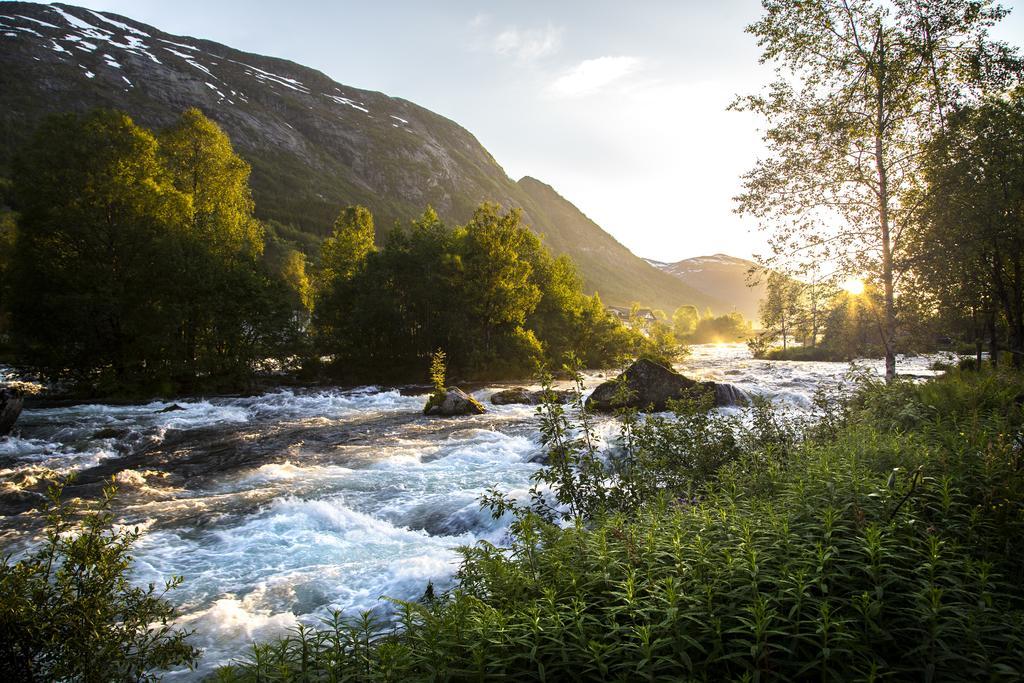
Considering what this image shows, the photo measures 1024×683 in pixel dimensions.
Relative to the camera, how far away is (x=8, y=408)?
18000 mm

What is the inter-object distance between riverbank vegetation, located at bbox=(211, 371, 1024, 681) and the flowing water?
2972 mm

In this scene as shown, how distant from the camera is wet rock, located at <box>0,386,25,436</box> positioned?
58.2ft

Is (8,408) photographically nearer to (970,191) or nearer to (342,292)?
(342,292)

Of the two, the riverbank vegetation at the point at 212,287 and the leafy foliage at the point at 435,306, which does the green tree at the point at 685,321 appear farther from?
the leafy foliage at the point at 435,306

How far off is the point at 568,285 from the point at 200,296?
31.6 m

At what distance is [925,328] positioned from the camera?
63.4 ft

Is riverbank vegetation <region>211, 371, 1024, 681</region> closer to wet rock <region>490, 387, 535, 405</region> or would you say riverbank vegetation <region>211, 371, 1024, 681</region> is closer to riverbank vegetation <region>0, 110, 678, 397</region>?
riverbank vegetation <region>0, 110, 678, 397</region>

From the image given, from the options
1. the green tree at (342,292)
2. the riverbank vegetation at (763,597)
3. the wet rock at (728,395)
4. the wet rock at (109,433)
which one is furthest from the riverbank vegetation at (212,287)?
the riverbank vegetation at (763,597)

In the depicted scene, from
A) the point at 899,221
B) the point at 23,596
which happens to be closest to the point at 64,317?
the point at 23,596

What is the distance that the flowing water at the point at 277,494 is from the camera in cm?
752

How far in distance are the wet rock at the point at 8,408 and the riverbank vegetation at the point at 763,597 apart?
2169cm

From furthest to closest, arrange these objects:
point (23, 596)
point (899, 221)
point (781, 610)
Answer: point (899, 221) → point (23, 596) → point (781, 610)

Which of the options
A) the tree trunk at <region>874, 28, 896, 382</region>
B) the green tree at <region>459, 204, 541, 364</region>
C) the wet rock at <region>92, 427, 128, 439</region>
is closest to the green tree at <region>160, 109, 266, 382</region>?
the wet rock at <region>92, 427, 128, 439</region>

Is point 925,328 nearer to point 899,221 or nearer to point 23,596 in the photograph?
point 899,221
